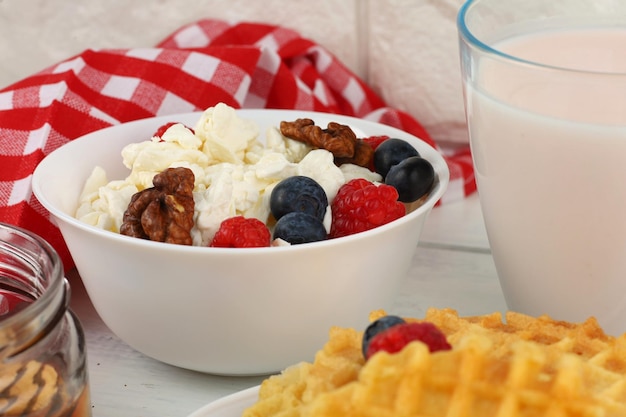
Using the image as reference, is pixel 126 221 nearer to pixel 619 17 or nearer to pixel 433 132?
pixel 619 17

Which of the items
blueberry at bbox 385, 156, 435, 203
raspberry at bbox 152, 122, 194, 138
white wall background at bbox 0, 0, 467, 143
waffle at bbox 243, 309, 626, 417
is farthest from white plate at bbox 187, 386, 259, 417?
white wall background at bbox 0, 0, 467, 143

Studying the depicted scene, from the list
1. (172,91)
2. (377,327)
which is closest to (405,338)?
(377,327)

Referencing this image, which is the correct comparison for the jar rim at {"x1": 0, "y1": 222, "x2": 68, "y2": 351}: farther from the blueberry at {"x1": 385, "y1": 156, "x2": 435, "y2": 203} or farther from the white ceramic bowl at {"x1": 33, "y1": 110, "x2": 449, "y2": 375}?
the blueberry at {"x1": 385, "y1": 156, "x2": 435, "y2": 203}

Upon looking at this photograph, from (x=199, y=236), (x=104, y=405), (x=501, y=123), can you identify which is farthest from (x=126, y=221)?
(x=501, y=123)

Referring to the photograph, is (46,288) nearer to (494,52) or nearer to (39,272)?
(39,272)

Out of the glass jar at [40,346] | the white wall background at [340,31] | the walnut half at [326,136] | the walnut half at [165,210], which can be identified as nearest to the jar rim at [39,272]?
the glass jar at [40,346]
